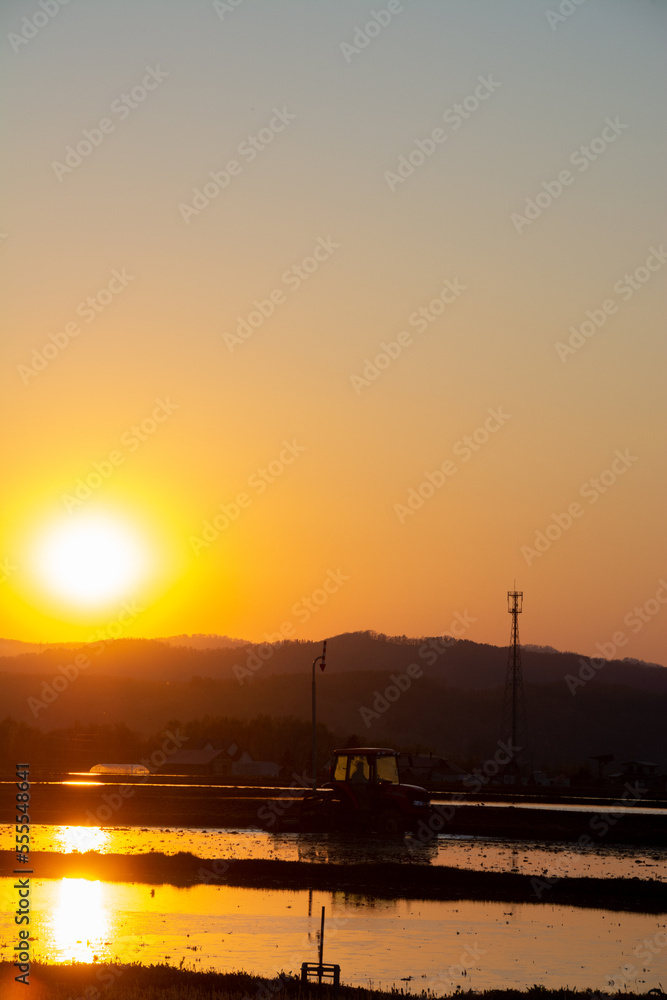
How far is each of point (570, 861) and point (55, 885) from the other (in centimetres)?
1459

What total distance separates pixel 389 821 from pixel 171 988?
829 inches

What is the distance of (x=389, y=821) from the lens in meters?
35.2

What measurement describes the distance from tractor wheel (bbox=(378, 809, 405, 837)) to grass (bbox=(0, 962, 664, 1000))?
1930 cm

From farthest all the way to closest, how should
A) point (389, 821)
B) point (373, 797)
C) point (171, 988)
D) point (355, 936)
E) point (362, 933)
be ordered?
point (373, 797) < point (389, 821) < point (362, 933) < point (355, 936) < point (171, 988)

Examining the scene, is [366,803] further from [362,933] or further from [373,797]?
[362,933]

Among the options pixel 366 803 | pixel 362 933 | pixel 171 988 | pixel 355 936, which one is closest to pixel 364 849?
pixel 366 803

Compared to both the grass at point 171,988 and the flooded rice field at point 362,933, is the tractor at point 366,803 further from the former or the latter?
the grass at point 171,988

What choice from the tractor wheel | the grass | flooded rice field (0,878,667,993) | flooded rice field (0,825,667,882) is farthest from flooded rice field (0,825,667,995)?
the tractor wheel

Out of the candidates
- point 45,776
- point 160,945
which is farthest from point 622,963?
point 45,776

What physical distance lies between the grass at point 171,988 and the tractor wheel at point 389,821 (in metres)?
19.3

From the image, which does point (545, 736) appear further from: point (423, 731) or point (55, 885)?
point (55, 885)

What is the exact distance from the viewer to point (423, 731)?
19212cm

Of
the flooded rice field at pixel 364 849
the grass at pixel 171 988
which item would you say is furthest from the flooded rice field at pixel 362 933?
the grass at pixel 171 988

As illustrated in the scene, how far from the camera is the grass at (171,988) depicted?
1427 cm
